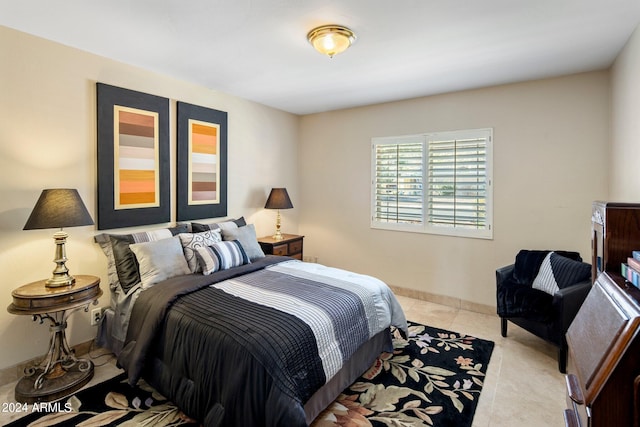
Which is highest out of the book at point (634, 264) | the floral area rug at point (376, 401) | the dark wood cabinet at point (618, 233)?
the dark wood cabinet at point (618, 233)

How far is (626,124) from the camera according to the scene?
2.43 m

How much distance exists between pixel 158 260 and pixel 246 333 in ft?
4.15

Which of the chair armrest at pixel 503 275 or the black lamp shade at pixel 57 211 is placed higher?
the black lamp shade at pixel 57 211

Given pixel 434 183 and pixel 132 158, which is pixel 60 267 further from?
pixel 434 183

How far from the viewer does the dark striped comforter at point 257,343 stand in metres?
1.61

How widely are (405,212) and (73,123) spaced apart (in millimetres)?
3542

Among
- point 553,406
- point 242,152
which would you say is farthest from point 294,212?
point 553,406

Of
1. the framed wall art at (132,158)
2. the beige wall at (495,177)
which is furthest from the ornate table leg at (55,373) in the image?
the beige wall at (495,177)

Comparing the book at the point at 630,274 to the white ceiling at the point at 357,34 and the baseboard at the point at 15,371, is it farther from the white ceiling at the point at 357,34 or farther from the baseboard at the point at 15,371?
the baseboard at the point at 15,371

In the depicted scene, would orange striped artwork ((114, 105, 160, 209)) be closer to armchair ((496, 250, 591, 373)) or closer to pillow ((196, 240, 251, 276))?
pillow ((196, 240, 251, 276))

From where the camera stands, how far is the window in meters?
3.56

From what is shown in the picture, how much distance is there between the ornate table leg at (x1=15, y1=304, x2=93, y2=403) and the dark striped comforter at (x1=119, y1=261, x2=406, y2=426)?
384mm

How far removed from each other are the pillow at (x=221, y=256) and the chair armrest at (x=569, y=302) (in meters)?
2.63

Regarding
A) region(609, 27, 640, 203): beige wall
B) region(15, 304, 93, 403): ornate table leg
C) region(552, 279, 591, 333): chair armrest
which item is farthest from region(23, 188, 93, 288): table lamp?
region(609, 27, 640, 203): beige wall
